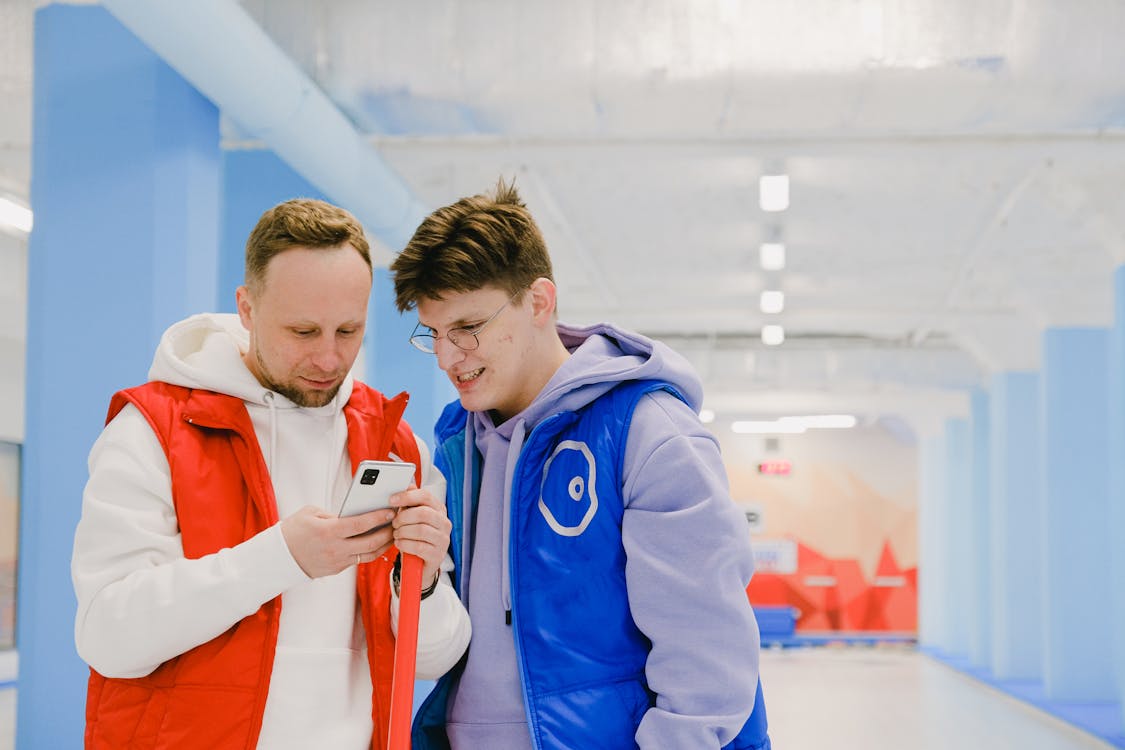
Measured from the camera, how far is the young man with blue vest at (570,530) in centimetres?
180

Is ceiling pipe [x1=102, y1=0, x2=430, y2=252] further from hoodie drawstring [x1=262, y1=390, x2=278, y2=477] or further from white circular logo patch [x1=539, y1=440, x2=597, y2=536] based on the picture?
white circular logo patch [x1=539, y1=440, x2=597, y2=536]

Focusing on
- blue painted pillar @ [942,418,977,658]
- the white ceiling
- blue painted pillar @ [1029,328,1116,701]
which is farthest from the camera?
blue painted pillar @ [942,418,977,658]

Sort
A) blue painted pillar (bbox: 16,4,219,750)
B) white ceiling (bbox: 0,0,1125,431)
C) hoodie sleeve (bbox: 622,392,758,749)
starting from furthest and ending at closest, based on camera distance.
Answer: white ceiling (bbox: 0,0,1125,431) < blue painted pillar (bbox: 16,4,219,750) < hoodie sleeve (bbox: 622,392,758,749)

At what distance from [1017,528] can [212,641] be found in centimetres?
1181

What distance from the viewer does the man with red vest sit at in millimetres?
1656

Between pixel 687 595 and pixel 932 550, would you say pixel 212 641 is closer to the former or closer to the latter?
pixel 687 595

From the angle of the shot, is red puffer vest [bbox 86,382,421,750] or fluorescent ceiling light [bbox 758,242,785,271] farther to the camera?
fluorescent ceiling light [bbox 758,242,785,271]

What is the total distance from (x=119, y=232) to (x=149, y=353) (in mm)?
438

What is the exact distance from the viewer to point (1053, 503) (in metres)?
10.5

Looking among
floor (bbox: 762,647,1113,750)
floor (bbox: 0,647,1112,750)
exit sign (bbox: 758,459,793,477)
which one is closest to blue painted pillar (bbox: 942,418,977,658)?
floor (bbox: 762,647,1113,750)

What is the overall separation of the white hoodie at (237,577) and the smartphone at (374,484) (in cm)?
11

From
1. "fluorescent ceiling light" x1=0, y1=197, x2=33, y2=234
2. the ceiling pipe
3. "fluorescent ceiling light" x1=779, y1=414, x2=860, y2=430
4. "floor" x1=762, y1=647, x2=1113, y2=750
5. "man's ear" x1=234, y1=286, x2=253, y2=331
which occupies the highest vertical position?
"fluorescent ceiling light" x1=0, y1=197, x2=33, y2=234

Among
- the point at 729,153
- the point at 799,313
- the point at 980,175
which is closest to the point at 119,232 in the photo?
the point at 729,153

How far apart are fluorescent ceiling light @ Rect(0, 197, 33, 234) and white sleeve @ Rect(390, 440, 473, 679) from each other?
244 inches
